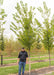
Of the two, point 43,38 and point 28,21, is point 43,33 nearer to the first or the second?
point 43,38

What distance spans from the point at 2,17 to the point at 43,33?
4.31 meters

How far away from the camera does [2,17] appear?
11.2 metres

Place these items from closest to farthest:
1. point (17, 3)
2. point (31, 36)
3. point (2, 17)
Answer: point (31, 36) < point (17, 3) < point (2, 17)

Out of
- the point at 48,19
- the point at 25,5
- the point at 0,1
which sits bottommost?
the point at 48,19

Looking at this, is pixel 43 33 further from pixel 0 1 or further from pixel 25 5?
pixel 0 1

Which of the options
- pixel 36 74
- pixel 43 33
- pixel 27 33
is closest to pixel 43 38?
pixel 43 33

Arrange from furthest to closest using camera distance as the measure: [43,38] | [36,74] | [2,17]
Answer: [43,38], [2,17], [36,74]

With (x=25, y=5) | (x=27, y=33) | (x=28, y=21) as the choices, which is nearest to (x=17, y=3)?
(x=25, y=5)

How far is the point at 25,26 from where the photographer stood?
28.9 feet

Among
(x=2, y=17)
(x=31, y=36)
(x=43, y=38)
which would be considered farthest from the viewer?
(x=43, y=38)

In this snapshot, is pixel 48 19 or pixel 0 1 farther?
pixel 48 19

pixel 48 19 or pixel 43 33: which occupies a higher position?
pixel 48 19

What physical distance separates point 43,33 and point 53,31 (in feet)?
3.29

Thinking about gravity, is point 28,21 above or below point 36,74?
above
